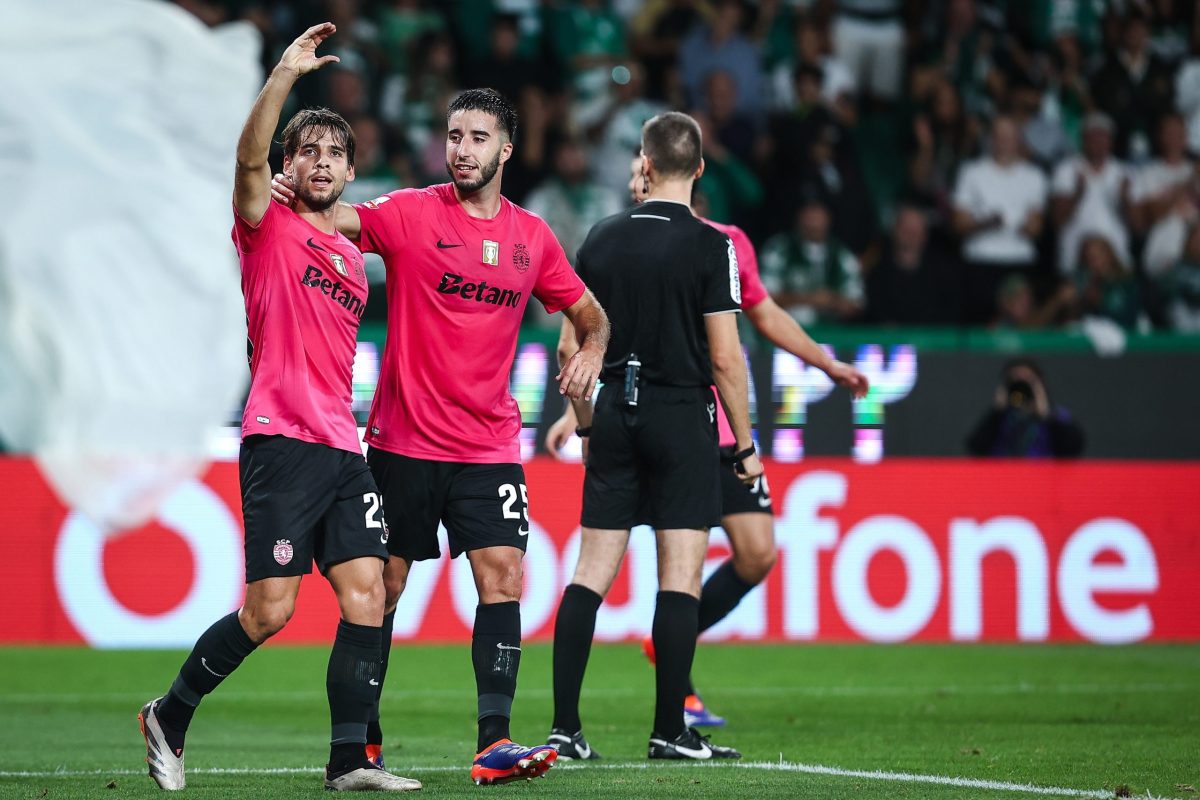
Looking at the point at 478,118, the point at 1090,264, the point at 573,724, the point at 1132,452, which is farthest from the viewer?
the point at 1090,264

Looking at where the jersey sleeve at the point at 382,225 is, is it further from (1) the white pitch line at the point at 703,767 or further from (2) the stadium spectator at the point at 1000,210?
(2) the stadium spectator at the point at 1000,210

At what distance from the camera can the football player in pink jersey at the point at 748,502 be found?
7617mm

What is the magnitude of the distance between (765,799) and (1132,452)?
7.99 meters

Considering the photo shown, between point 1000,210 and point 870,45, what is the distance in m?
2.39

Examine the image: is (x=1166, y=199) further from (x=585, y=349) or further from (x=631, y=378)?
(x=585, y=349)

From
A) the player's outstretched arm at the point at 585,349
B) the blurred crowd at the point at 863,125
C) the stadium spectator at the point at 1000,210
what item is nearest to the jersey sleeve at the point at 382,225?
the player's outstretched arm at the point at 585,349

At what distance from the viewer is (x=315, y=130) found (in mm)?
5559

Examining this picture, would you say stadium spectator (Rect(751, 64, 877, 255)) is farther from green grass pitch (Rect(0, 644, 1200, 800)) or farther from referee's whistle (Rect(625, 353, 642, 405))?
referee's whistle (Rect(625, 353, 642, 405))

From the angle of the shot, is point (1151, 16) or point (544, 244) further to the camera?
point (1151, 16)

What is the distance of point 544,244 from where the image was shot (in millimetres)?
6059

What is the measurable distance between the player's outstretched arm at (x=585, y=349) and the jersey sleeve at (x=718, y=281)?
424 millimetres

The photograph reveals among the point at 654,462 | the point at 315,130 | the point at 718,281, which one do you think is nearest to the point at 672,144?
the point at 718,281

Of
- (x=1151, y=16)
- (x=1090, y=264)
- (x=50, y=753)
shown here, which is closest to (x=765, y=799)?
(x=50, y=753)

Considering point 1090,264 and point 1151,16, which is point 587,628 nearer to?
point 1090,264
